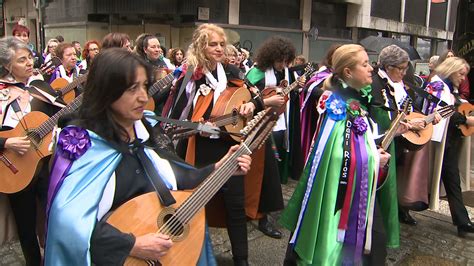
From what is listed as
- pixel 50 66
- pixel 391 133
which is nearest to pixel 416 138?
pixel 391 133

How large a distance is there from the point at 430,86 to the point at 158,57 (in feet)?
9.83

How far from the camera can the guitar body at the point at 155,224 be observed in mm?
1799

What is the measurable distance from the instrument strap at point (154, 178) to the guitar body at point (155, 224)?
0.03 m

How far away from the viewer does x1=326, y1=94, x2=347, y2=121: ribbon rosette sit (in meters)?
2.87

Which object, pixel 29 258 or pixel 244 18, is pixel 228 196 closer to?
pixel 29 258

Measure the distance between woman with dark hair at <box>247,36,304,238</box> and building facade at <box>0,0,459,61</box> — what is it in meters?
8.09

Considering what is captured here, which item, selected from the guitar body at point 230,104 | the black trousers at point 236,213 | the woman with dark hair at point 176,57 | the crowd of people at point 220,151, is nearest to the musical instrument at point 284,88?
the crowd of people at point 220,151

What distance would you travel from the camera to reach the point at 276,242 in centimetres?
414

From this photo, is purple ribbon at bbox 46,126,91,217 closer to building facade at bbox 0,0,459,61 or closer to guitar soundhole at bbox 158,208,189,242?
guitar soundhole at bbox 158,208,189,242

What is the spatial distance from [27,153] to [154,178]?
5.18ft

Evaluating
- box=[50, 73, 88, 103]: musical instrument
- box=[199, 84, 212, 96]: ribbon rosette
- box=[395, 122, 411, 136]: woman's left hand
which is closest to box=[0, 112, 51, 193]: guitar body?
box=[50, 73, 88, 103]: musical instrument

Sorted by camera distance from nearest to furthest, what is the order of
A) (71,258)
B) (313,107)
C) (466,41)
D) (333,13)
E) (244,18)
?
(71,258) < (313,107) < (466,41) < (244,18) < (333,13)

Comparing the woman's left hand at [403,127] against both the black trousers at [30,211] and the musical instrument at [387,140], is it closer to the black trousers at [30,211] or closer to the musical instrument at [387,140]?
the musical instrument at [387,140]

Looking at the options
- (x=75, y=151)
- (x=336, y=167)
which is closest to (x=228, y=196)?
(x=336, y=167)
